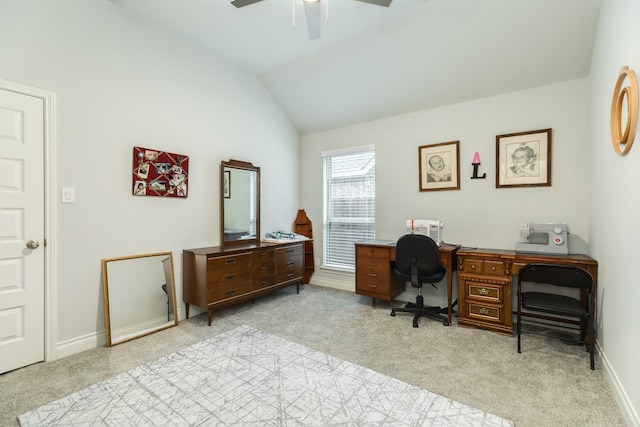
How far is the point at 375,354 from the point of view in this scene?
97.3 inches

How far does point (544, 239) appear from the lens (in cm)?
291

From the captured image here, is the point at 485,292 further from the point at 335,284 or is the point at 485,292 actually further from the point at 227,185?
the point at 227,185

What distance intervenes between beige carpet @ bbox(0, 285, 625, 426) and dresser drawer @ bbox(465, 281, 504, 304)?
32 centimetres

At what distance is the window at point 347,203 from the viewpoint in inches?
170

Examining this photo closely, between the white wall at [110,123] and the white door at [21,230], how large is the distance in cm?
12

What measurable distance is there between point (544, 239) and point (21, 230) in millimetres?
4461

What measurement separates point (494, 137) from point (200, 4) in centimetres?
326

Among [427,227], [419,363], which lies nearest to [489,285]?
[427,227]

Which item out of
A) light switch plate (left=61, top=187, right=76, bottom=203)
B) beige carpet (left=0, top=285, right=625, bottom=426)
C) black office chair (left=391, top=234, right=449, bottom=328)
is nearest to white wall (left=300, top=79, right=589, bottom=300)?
black office chair (left=391, top=234, right=449, bottom=328)

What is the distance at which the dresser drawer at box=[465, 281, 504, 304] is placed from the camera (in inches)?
113

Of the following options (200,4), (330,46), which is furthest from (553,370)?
(200,4)

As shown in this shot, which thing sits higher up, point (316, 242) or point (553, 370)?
point (316, 242)

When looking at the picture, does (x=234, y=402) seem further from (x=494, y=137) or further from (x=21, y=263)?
(x=494, y=137)

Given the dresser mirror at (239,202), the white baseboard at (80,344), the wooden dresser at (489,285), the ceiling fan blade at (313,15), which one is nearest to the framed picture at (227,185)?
the dresser mirror at (239,202)
